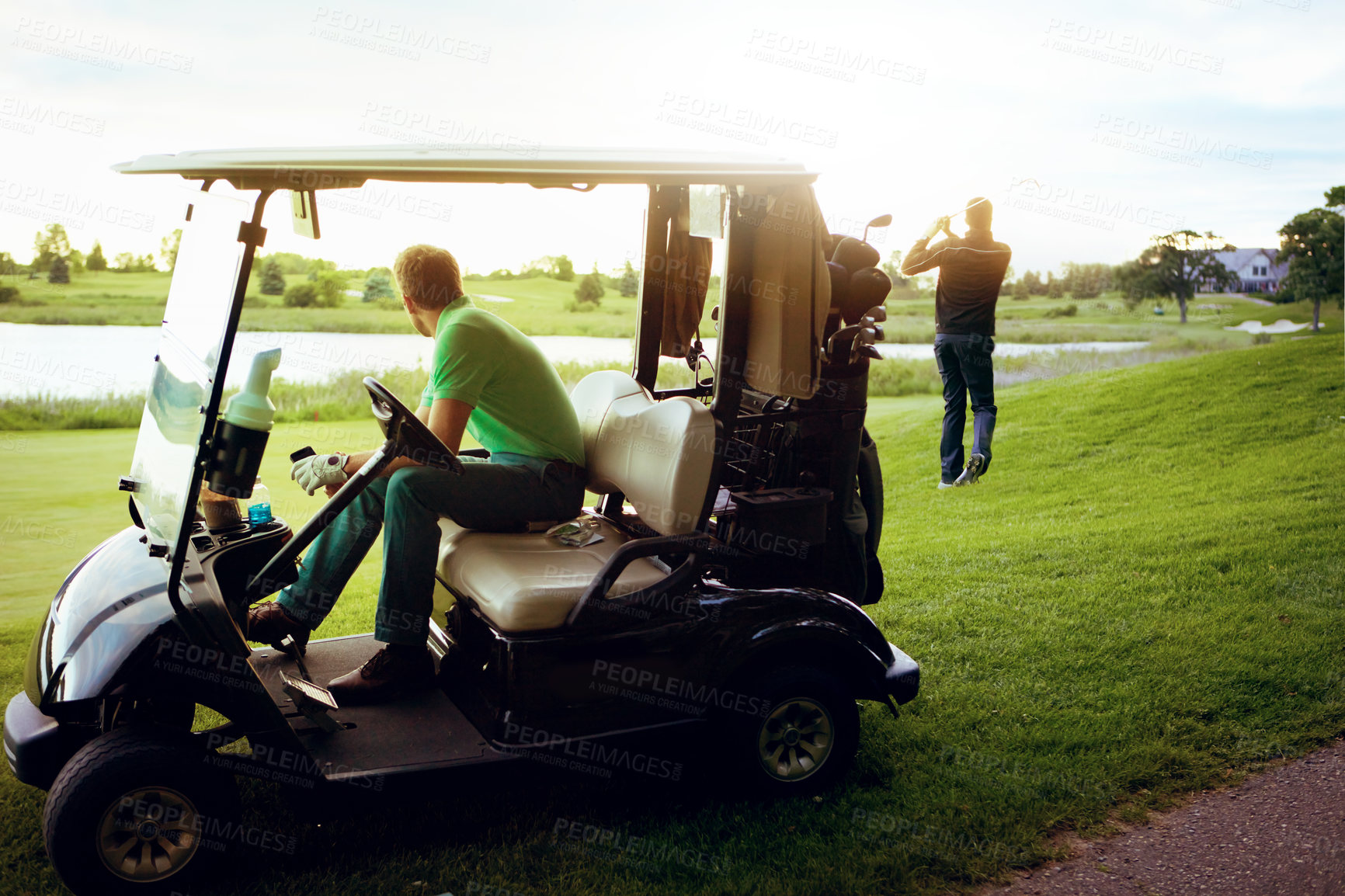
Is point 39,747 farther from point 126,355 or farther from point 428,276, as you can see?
point 126,355

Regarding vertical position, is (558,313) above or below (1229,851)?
above

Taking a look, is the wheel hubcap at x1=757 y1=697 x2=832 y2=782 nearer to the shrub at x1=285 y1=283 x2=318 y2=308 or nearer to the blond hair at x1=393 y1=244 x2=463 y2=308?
the blond hair at x1=393 y1=244 x2=463 y2=308

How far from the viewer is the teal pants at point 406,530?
282 cm

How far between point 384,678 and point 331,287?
7.19 metres

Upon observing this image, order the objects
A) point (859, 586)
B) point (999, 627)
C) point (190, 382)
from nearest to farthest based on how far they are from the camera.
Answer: point (190, 382) → point (859, 586) → point (999, 627)

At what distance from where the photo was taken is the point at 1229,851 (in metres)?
2.77

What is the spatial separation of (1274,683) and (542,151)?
3.53 meters

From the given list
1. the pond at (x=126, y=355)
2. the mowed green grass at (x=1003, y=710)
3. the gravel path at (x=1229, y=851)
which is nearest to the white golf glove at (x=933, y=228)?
the pond at (x=126, y=355)

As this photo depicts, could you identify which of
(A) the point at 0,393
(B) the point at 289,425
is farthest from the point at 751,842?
(A) the point at 0,393

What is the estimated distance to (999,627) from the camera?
446 centimetres

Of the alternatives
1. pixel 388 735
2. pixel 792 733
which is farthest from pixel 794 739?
pixel 388 735

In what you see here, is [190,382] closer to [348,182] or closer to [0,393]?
[348,182]

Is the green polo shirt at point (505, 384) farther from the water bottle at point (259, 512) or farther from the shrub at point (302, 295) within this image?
the shrub at point (302, 295)

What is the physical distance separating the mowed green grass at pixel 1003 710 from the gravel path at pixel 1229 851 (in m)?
0.09
